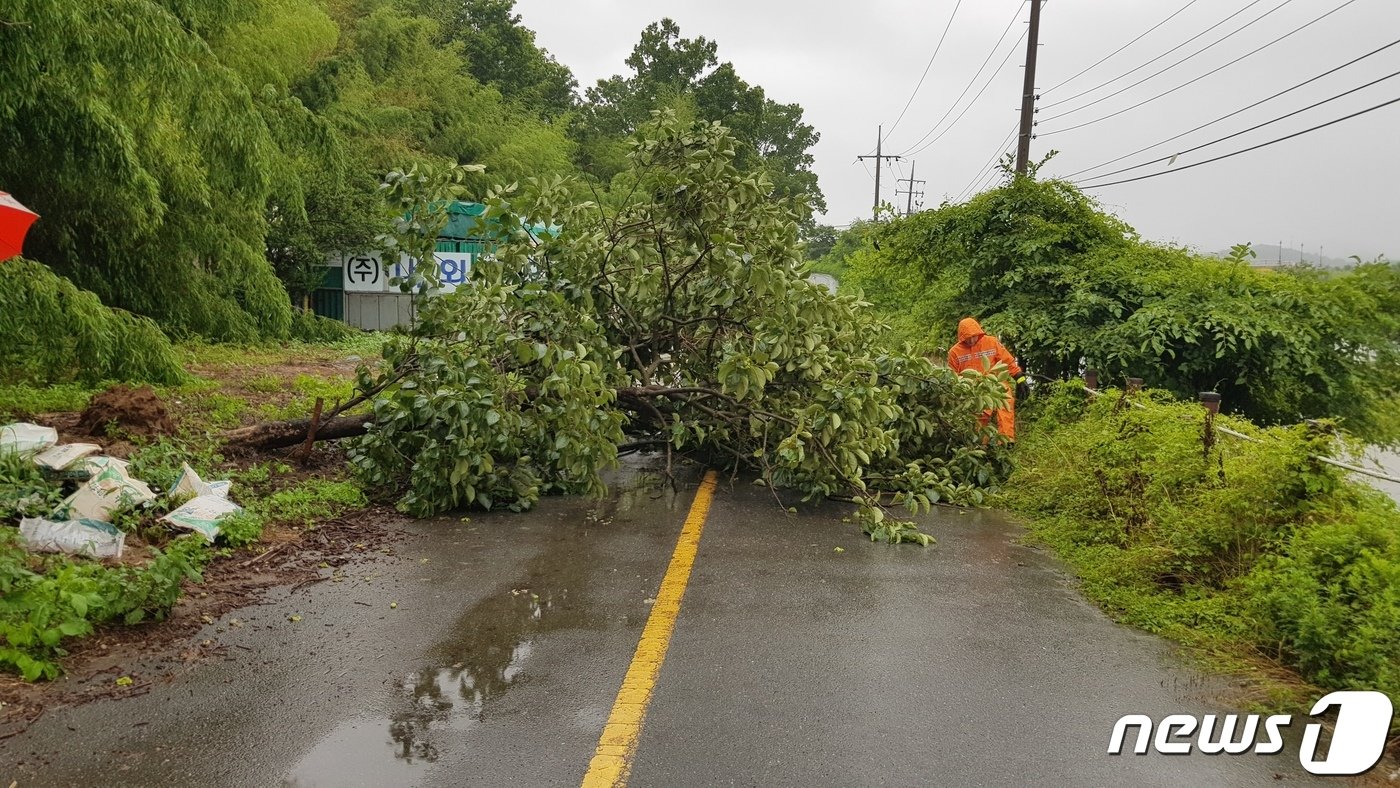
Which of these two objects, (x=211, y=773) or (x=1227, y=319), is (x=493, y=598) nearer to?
(x=211, y=773)

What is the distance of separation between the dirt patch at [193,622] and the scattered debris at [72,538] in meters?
0.52

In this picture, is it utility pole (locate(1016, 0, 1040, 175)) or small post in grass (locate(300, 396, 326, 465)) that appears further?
utility pole (locate(1016, 0, 1040, 175))

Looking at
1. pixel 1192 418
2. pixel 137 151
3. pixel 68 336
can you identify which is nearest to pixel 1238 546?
pixel 1192 418

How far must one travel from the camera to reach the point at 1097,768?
12.4ft

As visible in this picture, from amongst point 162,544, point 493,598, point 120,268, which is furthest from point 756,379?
point 120,268

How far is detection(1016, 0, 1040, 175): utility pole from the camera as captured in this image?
20156mm

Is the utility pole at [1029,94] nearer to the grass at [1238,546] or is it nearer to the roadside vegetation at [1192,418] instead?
the roadside vegetation at [1192,418]

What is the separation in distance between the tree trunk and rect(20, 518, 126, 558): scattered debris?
291 cm

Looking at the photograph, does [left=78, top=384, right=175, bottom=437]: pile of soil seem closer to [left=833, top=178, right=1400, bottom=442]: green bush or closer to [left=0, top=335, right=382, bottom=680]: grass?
[left=0, top=335, right=382, bottom=680]: grass

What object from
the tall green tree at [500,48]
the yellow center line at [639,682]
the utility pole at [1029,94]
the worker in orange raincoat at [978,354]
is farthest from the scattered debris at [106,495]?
the tall green tree at [500,48]

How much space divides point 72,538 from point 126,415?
3.00m

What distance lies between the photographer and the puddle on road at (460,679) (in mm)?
3645

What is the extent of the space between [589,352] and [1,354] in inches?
204

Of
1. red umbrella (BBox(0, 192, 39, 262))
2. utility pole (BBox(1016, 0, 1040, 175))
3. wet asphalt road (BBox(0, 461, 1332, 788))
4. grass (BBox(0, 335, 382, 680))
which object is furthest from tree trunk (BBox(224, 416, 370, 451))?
utility pole (BBox(1016, 0, 1040, 175))
